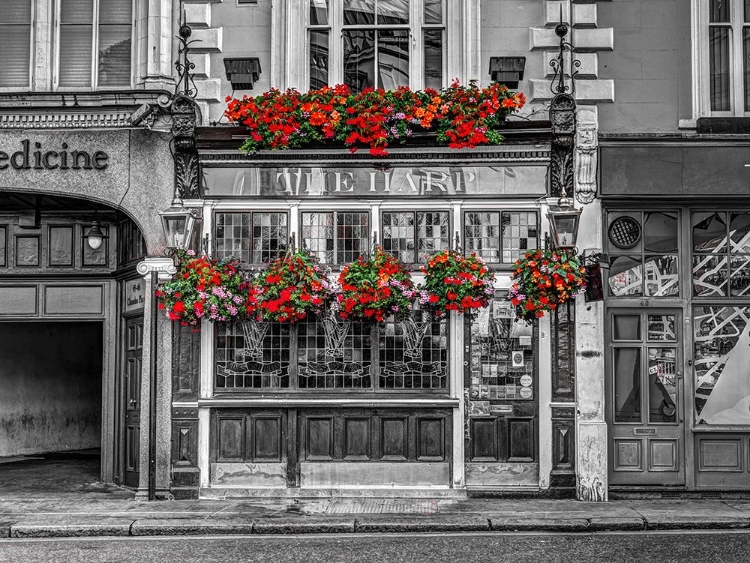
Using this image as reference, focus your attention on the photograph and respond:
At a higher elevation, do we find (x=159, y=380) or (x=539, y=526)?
(x=159, y=380)

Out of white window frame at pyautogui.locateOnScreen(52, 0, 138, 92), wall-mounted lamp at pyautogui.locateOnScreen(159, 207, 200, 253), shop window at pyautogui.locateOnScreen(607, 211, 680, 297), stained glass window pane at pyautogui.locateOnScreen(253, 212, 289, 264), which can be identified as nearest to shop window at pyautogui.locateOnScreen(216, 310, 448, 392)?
stained glass window pane at pyautogui.locateOnScreen(253, 212, 289, 264)

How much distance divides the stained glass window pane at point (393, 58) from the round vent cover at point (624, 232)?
3.55 m

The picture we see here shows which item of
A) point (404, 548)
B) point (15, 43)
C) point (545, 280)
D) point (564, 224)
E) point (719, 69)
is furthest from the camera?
point (15, 43)

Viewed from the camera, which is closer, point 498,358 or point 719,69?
point 498,358

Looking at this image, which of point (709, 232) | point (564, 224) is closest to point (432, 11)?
point (564, 224)

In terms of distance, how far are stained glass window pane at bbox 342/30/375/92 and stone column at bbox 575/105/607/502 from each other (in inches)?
119

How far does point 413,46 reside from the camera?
1355 centimetres

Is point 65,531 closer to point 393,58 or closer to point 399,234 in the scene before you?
point 399,234

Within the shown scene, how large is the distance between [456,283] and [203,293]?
3300mm

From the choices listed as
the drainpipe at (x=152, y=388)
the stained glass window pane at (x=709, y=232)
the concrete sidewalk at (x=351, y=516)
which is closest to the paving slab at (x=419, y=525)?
the concrete sidewalk at (x=351, y=516)

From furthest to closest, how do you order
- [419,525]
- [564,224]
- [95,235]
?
[95,235] < [564,224] < [419,525]

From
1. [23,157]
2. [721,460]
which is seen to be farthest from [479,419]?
[23,157]

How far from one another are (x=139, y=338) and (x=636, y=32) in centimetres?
818

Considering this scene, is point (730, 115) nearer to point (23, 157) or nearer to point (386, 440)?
point (386, 440)
